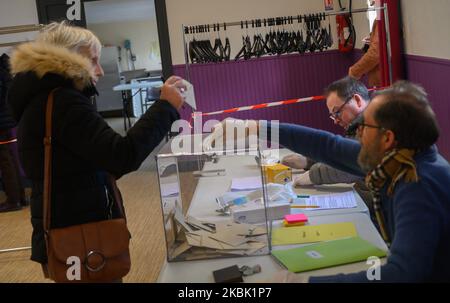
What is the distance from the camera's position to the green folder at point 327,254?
1818 millimetres

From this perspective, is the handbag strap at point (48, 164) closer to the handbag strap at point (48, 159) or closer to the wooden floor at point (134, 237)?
the handbag strap at point (48, 159)

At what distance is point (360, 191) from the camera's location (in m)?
2.73

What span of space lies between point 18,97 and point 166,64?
180 inches

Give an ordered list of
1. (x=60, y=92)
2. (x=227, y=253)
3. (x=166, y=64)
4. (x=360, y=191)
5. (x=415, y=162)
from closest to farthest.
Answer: (x=415, y=162)
(x=60, y=92)
(x=227, y=253)
(x=360, y=191)
(x=166, y=64)

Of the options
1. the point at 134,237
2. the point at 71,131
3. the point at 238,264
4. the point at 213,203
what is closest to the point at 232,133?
the point at 213,203

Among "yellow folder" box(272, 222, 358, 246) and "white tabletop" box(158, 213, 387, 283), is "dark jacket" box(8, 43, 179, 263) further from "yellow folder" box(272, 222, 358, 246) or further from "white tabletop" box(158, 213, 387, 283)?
"yellow folder" box(272, 222, 358, 246)

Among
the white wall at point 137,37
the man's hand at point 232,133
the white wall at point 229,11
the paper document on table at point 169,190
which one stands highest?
the white wall at point 137,37

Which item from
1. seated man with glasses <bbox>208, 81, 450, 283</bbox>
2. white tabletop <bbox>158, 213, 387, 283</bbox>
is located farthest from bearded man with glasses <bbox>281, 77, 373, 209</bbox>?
seated man with glasses <bbox>208, 81, 450, 283</bbox>

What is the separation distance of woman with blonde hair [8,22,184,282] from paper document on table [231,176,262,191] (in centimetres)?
93

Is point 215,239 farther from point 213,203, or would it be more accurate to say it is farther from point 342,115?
point 342,115

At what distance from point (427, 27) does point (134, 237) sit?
260 cm

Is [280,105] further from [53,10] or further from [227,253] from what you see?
[227,253]

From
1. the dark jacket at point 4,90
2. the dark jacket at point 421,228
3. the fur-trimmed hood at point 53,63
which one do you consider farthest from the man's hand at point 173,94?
the dark jacket at point 4,90
